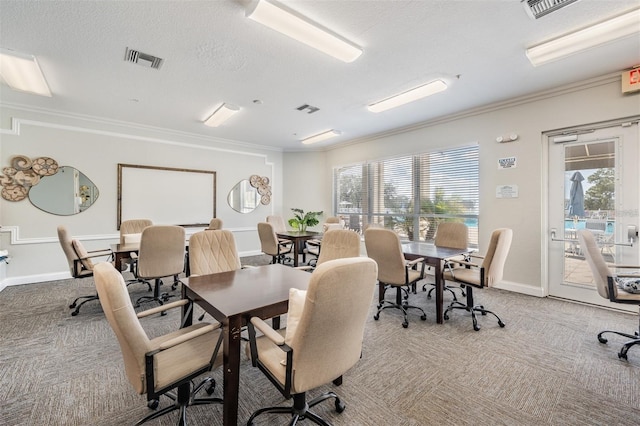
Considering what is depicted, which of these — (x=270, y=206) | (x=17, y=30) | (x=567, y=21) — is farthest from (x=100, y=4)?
(x=270, y=206)

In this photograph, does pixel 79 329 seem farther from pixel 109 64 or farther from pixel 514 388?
pixel 514 388

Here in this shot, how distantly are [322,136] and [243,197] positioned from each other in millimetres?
2441

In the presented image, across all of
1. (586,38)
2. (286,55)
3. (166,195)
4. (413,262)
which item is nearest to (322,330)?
(413,262)

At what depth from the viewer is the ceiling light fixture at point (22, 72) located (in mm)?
2664

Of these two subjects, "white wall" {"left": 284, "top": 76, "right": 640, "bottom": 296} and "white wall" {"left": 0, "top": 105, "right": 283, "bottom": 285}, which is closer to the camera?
"white wall" {"left": 284, "top": 76, "right": 640, "bottom": 296}

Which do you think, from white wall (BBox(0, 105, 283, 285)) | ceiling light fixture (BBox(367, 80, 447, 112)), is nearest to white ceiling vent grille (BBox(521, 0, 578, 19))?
ceiling light fixture (BBox(367, 80, 447, 112))

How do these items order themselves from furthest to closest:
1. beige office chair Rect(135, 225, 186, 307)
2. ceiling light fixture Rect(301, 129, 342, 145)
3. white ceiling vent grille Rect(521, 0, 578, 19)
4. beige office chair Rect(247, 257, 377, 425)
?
ceiling light fixture Rect(301, 129, 342, 145) → beige office chair Rect(135, 225, 186, 307) → white ceiling vent grille Rect(521, 0, 578, 19) → beige office chair Rect(247, 257, 377, 425)

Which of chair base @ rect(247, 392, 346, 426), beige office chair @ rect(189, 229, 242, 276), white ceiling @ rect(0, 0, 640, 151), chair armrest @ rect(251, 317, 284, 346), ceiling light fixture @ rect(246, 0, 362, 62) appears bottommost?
chair base @ rect(247, 392, 346, 426)

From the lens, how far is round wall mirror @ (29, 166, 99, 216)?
14.1ft

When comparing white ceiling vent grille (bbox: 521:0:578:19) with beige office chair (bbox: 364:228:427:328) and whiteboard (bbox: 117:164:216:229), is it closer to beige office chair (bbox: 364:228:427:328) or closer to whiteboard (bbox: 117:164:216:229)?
beige office chair (bbox: 364:228:427:328)

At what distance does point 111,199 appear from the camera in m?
4.87

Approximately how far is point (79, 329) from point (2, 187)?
10.2 feet

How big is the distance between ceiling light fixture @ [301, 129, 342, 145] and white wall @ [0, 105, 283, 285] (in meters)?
1.96

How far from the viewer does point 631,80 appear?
115 inches
